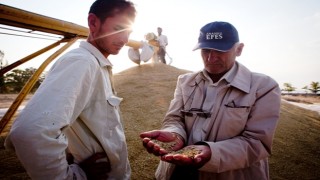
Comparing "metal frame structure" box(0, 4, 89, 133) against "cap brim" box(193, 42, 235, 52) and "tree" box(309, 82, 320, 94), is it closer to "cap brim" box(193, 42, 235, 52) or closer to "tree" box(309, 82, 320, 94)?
"cap brim" box(193, 42, 235, 52)

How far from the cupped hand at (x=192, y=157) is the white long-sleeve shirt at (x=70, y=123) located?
0.36m

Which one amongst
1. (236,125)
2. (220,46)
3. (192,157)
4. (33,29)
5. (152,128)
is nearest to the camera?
(192,157)

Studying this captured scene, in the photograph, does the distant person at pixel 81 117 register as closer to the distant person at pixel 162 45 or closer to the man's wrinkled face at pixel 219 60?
the man's wrinkled face at pixel 219 60

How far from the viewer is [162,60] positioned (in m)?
13.1

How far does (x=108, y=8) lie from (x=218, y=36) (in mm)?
1084

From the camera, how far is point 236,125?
1856 mm

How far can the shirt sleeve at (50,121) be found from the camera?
3.19 ft

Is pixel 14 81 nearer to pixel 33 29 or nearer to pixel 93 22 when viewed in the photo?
pixel 33 29

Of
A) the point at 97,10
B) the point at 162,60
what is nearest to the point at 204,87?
the point at 97,10

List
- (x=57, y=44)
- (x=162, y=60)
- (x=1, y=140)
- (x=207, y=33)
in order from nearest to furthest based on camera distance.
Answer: (x=207, y=33), (x=57, y=44), (x=1, y=140), (x=162, y=60)

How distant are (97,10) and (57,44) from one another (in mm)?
2674

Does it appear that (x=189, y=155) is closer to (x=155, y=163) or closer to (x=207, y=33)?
(x=207, y=33)

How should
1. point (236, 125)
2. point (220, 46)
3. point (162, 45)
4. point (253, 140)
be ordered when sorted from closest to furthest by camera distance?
point (253, 140), point (236, 125), point (220, 46), point (162, 45)

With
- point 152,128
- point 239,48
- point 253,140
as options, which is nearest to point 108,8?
point 239,48
